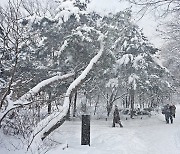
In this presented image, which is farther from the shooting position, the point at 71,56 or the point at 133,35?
the point at 133,35

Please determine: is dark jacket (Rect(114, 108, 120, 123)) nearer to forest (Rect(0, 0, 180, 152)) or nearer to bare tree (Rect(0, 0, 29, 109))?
forest (Rect(0, 0, 180, 152))

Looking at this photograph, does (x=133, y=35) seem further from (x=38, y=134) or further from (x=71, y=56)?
(x=38, y=134)

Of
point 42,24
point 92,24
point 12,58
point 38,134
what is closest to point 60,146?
point 38,134

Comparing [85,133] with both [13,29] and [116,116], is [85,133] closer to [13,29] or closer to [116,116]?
[13,29]

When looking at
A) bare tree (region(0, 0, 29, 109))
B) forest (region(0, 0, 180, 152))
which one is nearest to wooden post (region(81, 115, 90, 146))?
forest (region(0, 0, 180, 152))

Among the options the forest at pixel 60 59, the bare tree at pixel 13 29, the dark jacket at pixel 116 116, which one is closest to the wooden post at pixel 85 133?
the forest at pixel 60 59

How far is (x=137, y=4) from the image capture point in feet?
20.3

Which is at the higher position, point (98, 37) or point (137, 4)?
point (98, 37)

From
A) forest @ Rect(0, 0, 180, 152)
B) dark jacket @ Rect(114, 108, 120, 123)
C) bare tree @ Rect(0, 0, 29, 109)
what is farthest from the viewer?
dark jacket @ Rect(114, 108, 120, 123)

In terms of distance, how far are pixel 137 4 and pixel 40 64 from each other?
42.6 ft

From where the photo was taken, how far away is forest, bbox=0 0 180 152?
8180 millimetres

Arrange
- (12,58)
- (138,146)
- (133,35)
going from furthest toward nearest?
(133,35), (12,58), (138,146)

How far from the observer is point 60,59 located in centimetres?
1833

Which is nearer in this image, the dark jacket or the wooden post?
the wooden post
